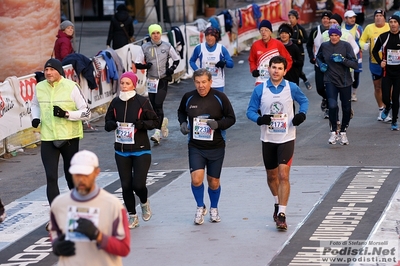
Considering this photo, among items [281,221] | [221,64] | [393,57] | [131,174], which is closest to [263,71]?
[221,64]

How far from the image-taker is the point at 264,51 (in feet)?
47.8

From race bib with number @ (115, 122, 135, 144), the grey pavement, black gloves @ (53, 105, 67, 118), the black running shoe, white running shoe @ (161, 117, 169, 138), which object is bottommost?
white running shoe @ (161, 117, 169, 138)

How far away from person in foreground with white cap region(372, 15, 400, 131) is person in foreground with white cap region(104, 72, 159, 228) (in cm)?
651

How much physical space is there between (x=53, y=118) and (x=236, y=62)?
1686 centimetres

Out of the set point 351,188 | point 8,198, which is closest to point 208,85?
point 351,188

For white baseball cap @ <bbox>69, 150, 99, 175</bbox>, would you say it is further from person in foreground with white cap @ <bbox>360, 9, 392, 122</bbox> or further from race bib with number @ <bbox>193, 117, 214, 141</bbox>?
person in foreground with white cap @ <bbox>360, 9, 392, 122</bbox>

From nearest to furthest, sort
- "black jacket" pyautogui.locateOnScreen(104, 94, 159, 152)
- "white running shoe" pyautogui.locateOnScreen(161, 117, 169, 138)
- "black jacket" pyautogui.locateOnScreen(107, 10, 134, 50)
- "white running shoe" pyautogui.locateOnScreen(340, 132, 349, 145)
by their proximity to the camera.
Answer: "black jacket" pyautogui.locateOnScreen(104, 94, 159, 152)
"white running shoe" pyautogui.locateOnScreen(340, 132, 349, 145)
"white running shoe" pyautogui.locateOnScreen(161, 117, 169, 138)
"black jacket" pyautogui.locateOnScreen(107, 10, 134, 50)

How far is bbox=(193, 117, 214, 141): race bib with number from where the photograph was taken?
10000 mm

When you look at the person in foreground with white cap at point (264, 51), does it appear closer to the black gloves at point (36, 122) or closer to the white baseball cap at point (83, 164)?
the black gloves at point (36, 122)

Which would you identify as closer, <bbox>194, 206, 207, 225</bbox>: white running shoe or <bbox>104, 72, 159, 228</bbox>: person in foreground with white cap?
<bbox>104, 72, 159, 228</bbox>: person in foreground with white cap

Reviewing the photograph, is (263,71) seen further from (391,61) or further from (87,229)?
(87,229)

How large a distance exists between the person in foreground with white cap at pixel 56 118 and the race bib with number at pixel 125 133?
1.46ft

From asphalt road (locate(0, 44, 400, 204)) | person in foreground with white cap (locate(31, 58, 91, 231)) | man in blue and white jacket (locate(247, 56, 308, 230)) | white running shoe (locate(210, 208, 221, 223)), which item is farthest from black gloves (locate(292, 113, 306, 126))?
asphalt road (locate(0, 44, 400, 204))

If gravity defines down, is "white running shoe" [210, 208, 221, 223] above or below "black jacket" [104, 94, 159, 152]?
below
